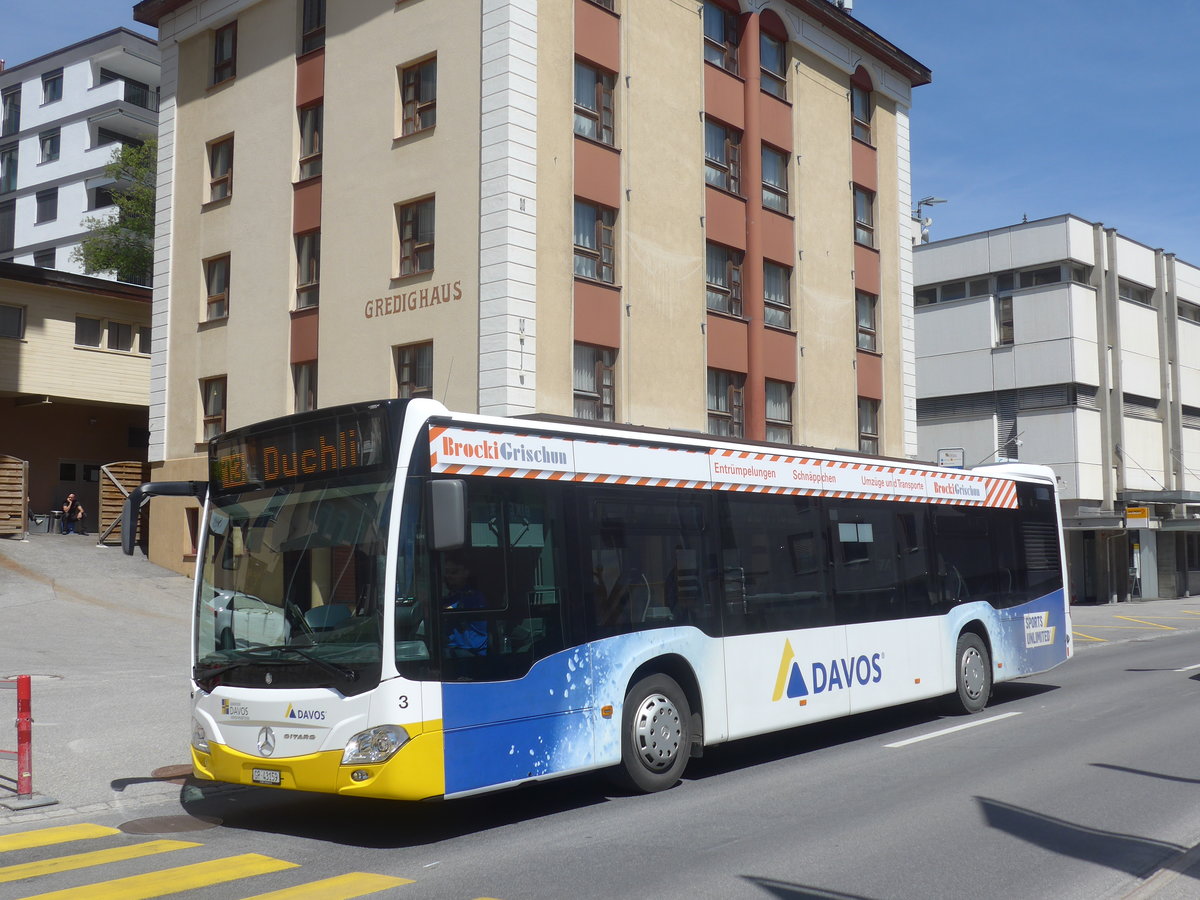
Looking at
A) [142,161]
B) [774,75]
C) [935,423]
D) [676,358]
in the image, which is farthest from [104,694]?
[142,161]

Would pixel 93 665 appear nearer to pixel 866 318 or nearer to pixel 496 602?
pixel 496 602

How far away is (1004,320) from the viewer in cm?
4497

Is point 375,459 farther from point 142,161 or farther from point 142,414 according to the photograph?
point 142,161

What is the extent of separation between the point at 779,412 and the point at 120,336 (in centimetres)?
2060

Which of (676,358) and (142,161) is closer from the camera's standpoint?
(676,358)

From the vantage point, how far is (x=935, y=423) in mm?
46688

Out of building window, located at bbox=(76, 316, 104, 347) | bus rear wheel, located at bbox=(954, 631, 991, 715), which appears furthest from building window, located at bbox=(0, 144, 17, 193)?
bus rear wheel, located at bbox=(954, 631, 991, 715)

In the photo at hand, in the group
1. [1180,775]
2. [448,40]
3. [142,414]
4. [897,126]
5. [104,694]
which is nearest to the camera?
[1180,775]

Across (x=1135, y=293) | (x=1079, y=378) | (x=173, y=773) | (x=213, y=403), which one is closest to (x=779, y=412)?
(x=213, y=403)

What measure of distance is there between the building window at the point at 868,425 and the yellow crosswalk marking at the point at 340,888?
25.5 meters

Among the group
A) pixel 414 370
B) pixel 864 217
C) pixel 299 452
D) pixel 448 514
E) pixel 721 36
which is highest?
pixel 721 36

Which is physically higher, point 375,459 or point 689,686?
point 375,459

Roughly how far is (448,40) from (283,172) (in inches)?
217

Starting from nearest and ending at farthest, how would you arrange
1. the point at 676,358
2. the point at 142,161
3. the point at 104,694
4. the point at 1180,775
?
the point at 1180,775 → the point at 104,694 → the point at 676,358 → the point at 142,161
